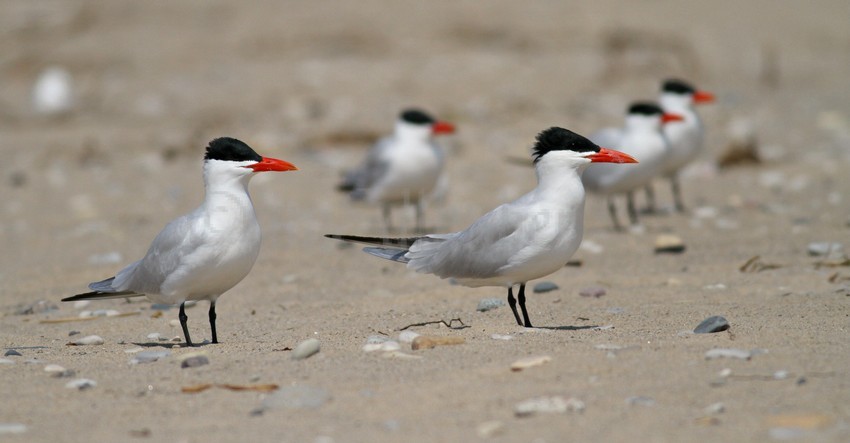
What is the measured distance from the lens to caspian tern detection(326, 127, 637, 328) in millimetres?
4566

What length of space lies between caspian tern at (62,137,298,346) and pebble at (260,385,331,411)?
113cm

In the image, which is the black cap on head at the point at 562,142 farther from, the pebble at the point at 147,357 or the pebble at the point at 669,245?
the pebble at the point at 669,245

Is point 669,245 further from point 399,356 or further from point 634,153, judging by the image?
point 399,356

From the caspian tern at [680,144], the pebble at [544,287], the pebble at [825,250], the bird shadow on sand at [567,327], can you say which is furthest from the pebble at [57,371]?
the caspian tern at [680,144]

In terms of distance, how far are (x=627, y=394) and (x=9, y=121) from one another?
12304 mm

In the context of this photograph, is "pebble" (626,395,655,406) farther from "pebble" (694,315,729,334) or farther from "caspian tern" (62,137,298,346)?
"caspian tern" (62,137,298,346)

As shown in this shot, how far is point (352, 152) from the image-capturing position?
1209 centimetres

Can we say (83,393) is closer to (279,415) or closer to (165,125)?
(279,415)

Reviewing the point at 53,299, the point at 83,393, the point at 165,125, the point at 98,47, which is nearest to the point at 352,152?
the point at 165,125

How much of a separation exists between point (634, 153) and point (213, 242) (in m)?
4.86

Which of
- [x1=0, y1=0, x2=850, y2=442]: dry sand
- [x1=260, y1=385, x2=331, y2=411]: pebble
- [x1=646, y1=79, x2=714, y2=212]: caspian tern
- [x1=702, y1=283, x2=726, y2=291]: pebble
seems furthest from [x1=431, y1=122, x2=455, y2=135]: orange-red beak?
[x1=260, y1=385, x2=331, y2=411]: pebble

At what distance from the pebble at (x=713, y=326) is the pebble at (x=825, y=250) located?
2476 millimetres

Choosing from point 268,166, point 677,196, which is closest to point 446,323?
point 268,166

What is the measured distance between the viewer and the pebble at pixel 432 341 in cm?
414
